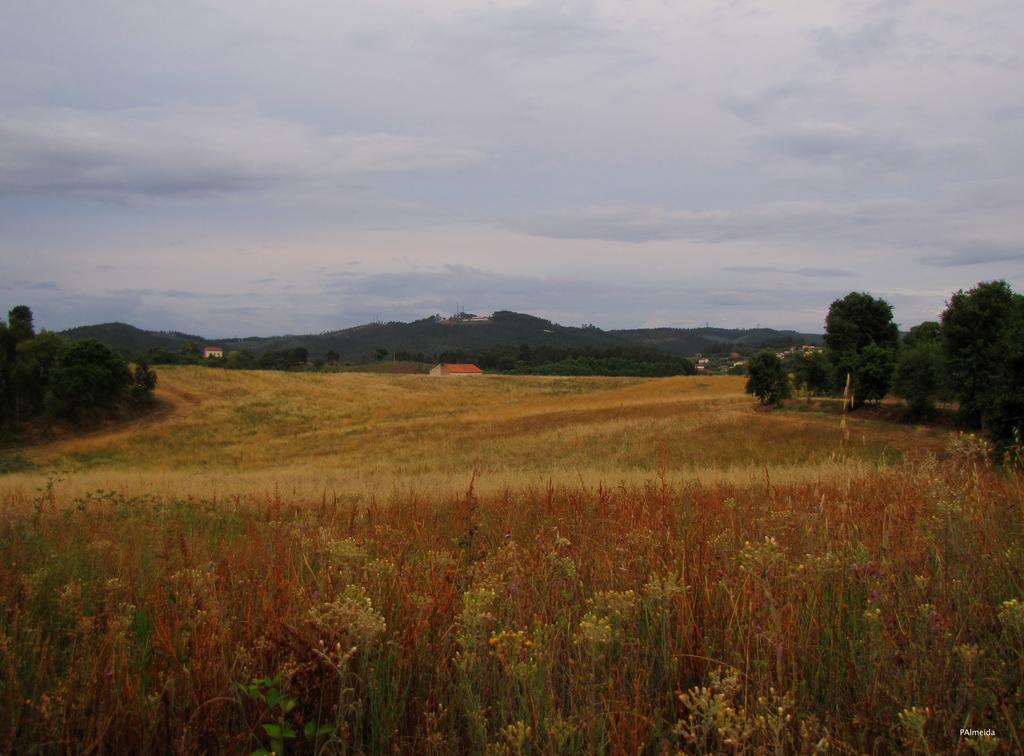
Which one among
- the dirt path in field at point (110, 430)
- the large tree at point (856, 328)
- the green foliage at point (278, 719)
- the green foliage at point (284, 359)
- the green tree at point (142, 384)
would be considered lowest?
the dirt path in field at point (110, 430)

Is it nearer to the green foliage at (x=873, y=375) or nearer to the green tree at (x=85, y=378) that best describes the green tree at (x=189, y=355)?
the green tree at (x=85, y=378)

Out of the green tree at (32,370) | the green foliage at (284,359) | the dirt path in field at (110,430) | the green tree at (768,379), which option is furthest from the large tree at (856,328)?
the green foliage at (284,359)

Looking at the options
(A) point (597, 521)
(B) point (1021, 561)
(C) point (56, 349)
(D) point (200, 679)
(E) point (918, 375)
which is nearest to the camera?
(D) point (200, 679)

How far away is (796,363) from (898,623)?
232 feet

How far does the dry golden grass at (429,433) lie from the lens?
1164 inches

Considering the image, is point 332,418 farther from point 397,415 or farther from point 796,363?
point 796,363

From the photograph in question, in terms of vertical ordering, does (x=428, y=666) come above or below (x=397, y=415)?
above

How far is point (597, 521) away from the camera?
496 cm

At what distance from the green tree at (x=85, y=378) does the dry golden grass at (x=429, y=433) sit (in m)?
3.57

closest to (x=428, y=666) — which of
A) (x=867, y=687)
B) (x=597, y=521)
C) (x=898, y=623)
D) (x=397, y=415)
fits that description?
(x=867, y=687)

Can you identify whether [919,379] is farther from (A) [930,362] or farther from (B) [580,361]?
(B) [580,361]

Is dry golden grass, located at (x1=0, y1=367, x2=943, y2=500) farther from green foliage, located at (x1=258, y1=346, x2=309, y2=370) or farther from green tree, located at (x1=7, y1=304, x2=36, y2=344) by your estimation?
green foliage, located at (x1=258, y1=346, x2=309, y2=370)

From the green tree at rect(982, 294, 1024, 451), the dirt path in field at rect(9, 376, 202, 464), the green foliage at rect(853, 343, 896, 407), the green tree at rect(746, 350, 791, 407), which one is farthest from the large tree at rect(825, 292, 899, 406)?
the dirt path in field at rect(9, 376, 202, 464)

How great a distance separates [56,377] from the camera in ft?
194
